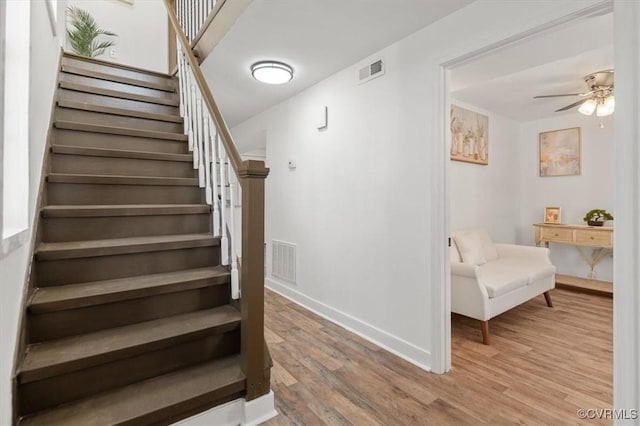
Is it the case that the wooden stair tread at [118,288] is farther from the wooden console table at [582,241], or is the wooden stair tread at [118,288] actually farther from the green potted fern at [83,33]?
the wooden console table at [582,241]

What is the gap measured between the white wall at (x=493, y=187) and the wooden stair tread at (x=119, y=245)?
3.08m

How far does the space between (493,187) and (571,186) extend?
1121 millimetres

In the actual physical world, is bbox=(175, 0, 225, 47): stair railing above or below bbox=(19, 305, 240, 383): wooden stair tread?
above

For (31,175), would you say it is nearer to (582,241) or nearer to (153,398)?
(153,398)

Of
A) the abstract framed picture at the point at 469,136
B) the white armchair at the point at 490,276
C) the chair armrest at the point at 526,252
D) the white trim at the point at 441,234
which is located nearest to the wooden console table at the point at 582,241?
the chair armrest at the point at 526,252

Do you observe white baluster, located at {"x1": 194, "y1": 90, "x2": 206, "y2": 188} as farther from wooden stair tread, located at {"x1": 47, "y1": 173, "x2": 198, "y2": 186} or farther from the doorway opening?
the doorway opening

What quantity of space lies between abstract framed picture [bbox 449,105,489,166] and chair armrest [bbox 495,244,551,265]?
3.88ft

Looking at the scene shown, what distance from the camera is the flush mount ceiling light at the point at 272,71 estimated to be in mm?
2730

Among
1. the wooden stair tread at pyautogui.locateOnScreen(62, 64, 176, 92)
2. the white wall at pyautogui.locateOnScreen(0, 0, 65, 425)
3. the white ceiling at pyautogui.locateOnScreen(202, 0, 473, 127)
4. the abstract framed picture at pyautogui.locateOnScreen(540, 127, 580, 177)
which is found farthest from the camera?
the abstract framed picture at pyautogui.locateOnScreen(540, 127, 580, 177)

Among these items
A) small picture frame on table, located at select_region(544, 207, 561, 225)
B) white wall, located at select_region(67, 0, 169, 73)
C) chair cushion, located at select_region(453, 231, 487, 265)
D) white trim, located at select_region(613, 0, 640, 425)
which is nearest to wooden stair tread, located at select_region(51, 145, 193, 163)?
white trim, located at select_region(613, 0, 640, 425)

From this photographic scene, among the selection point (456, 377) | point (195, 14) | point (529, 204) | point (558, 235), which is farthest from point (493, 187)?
point (195, 14)

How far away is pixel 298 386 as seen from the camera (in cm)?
194

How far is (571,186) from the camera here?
4430 mm

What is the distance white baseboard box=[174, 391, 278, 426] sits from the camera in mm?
1489
